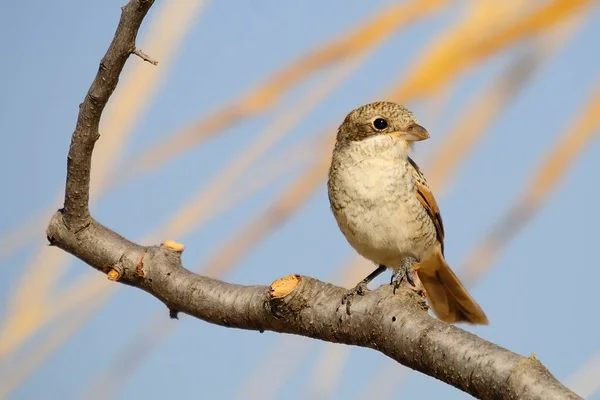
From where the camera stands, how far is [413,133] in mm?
3221

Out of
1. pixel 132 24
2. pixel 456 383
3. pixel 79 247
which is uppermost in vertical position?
pixel 132 24

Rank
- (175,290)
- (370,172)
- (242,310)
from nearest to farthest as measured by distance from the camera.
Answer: (242,310)
(175,290)
(370,172)

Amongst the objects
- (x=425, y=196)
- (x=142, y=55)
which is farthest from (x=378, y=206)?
(x=142, y=55)

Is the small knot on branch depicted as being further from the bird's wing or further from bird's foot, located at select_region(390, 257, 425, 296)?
the bird's wing

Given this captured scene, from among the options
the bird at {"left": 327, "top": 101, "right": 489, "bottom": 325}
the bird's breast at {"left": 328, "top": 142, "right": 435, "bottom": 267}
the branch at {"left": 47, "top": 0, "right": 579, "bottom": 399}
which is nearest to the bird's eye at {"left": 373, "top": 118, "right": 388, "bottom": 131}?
the bird at {"left": 327, "top": 101, "right": 489, "bottom": 325}

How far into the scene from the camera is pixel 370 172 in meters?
3.18

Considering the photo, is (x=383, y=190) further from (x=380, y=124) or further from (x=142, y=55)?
(x=142, y=55)

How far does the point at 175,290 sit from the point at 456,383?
1.05 m

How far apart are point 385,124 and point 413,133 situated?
4.9 inches

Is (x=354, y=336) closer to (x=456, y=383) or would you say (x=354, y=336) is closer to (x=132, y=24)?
(x=456, y=383)

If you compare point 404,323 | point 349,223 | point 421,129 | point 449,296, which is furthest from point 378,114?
point 404,323

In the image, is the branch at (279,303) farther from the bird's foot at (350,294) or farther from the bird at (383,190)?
the bird at (383,190)

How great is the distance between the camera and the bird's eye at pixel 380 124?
10.8 ft

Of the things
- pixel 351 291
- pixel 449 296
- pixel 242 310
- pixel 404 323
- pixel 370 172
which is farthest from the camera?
pixel 449 296
